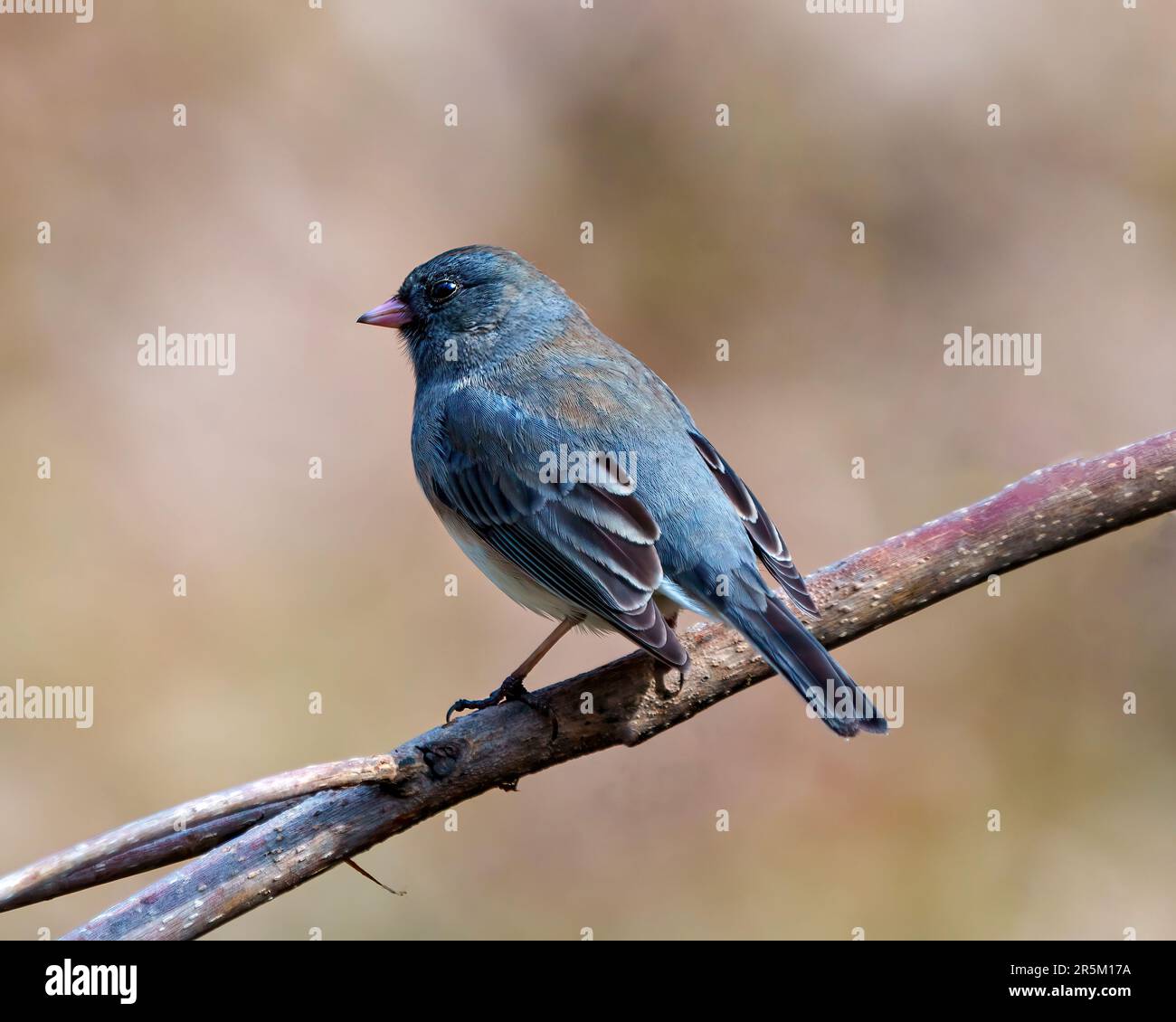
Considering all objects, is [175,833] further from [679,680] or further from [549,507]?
→ [549,507]

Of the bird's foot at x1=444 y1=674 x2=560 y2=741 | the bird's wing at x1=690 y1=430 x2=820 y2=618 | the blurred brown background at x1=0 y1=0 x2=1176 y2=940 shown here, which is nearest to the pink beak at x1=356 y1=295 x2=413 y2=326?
the bird's wing at x1=690 y1=430 x2=820 y2=618

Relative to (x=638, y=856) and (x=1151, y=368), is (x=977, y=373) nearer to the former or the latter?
(x=1151, y=368)

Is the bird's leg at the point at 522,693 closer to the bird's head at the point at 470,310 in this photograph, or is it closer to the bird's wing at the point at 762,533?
the bird's wing at the point at 762,533

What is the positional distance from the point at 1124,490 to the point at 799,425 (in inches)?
147

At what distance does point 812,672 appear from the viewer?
2.94m

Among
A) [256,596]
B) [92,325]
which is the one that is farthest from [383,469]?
[92,325]

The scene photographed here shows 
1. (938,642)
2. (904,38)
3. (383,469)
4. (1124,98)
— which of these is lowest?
(938,642)

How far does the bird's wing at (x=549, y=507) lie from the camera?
11.0ft

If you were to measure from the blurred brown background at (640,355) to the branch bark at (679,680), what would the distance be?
8.71ft

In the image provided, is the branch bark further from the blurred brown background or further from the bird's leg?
the blurred brown background

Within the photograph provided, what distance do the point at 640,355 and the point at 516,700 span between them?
4.04m

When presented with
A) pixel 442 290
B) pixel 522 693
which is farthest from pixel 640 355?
pixel 522 693

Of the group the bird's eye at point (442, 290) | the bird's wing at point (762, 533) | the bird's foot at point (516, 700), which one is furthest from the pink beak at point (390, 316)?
the bird's foot at point (516, 700)

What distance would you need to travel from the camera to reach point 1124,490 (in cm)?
311
